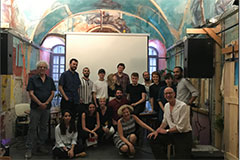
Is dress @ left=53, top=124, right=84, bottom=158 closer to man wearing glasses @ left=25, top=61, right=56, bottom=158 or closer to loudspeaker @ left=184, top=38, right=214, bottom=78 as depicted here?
man wearing glasses @ left=25, top=61, right=56, bottom=158

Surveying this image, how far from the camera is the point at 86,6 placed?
8.80 metres

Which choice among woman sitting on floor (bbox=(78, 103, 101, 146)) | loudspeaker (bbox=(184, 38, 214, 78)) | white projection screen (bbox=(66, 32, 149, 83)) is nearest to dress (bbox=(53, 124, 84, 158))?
woman sitting on floor (bbox=(78, 103, 101, 146))

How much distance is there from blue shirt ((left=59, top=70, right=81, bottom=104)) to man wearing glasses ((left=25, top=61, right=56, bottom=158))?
0.43 metres

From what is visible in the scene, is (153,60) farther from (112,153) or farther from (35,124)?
(35,124)

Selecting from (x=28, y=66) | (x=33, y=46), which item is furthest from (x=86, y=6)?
(x=28, y=66)

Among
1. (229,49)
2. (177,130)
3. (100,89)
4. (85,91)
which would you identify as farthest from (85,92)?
(229,49)

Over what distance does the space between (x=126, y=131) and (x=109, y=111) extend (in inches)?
28.2

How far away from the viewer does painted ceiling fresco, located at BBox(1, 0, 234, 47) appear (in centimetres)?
573

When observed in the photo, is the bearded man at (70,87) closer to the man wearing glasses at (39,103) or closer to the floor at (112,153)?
the man wearing glasses at (39,103)

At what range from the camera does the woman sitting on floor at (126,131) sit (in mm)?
4215

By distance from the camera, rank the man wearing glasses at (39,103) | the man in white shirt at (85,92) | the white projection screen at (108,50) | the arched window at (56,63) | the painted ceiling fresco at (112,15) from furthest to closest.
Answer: the arched window at (56,63) < the white projection screen at (108,50) < the painted ceiling fresco at (112,15) < the man in white shirt at (85,92) < the man wearing glasses at (39,103)

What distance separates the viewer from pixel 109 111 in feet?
16.4

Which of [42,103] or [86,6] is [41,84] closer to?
[42,103]

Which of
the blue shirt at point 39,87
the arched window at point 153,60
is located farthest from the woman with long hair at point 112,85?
the arched window at point 153,60
